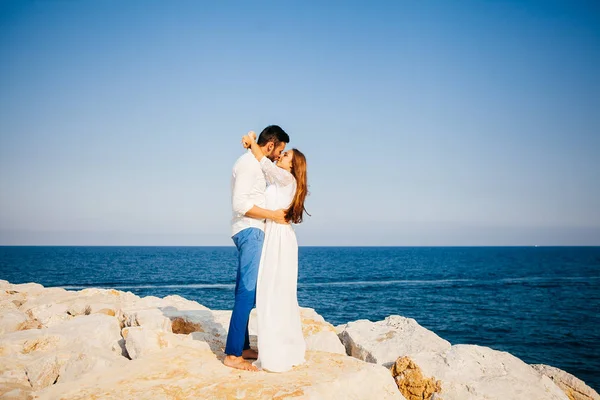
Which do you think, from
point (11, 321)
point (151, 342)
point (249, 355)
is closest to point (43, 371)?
point (151, 342)

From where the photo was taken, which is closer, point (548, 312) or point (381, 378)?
point (381, 378)

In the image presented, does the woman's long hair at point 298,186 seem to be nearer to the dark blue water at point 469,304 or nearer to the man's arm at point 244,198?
the man's arm at point 244,198

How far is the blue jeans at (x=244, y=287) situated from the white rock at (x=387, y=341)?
3157mm

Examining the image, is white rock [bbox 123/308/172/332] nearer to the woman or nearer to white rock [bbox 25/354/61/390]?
white rock [bbox 25/354/61/390]

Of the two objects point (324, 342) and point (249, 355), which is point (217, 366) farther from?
point (324, 342)

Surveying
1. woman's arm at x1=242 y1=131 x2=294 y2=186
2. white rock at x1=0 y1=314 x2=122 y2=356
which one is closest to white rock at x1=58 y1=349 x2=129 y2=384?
white rock at x1=0 y1=314 x2=122 y2=356

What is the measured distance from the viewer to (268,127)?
5082mm

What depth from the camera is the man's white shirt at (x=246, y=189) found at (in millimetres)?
4902

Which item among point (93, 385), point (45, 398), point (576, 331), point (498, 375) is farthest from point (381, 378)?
point (576, 331)

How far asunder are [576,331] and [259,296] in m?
26.8

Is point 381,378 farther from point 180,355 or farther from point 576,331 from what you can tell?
point 576,331

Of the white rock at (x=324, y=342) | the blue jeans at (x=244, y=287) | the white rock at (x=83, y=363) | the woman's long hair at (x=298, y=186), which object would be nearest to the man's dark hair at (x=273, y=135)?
the woman's long hair at (x=298, y=186)

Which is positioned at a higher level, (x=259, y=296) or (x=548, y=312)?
(x=259, y=296)

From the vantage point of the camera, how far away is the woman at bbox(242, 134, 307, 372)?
486 cm
